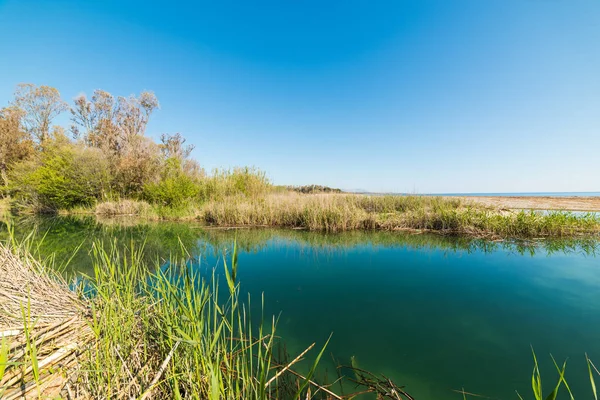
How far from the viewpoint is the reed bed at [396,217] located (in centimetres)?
705

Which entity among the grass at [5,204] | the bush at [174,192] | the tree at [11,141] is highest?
the tree at [11,141]

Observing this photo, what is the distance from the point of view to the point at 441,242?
6730mm

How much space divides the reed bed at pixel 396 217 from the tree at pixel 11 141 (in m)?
19.9

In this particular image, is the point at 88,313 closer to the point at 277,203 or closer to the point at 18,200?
the point at 277,203

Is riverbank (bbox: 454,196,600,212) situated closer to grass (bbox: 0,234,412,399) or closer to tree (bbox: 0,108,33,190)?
grass (bbox: 0,234,412,399)

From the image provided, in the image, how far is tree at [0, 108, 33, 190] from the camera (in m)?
18.6

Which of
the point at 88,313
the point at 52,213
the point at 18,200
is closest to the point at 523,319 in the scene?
the point at 88,313

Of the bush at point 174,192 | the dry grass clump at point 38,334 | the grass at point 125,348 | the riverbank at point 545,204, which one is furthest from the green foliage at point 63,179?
the riverbank at point 545,204

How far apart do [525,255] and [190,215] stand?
12.8 metres

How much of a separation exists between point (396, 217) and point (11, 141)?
93.7 ft

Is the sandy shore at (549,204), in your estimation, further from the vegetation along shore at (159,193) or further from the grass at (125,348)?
the grass at (125,348)

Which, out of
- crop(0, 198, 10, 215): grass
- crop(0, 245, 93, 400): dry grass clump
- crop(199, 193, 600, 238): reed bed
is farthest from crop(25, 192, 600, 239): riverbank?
crop(0, 198, 10, 215): grass

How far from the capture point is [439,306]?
315 cm

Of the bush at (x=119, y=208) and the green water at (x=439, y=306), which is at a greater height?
the bush at (x=119, y=208)
